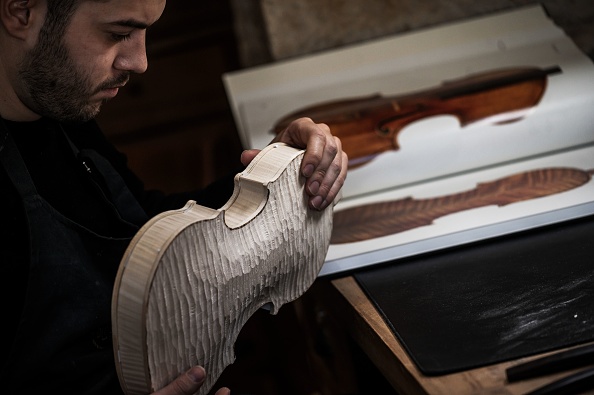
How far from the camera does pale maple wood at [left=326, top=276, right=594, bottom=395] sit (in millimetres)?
1070

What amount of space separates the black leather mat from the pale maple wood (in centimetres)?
1

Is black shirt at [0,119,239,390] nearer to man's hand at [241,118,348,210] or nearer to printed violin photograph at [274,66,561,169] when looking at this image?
man's hand at [241,118,348,210]

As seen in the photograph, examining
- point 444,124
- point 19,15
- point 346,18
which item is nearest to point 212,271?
point 19,15

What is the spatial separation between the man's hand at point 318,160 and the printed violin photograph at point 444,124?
18cm

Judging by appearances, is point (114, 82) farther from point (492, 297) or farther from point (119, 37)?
point (492, 297)

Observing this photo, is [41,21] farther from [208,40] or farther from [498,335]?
[208,40]

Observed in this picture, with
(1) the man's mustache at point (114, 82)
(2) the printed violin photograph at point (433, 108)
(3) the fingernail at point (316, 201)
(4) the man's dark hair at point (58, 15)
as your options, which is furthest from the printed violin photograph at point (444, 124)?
(4) the man's dark hair at point (58, 15)

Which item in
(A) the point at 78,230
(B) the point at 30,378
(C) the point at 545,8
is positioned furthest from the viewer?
(C) the point at 545,8

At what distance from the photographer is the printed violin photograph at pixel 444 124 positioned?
1692 mm

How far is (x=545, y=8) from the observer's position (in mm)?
2676

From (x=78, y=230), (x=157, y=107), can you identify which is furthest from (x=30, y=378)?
(x=157, y=107)

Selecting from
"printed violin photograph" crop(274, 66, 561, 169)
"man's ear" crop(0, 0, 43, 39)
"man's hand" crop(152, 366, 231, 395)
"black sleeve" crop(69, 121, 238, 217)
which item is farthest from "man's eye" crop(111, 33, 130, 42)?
"printed violin photograph" crop(274, 66, 561, 169)

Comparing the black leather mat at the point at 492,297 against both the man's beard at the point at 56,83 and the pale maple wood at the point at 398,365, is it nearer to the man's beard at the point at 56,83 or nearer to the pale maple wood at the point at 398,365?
the pale maple wood at the point at 398,365

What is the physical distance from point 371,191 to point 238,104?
25.9 inches
